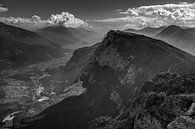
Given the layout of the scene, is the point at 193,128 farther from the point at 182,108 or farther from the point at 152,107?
the point at 152,107

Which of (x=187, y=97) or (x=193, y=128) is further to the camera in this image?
(x=187, y=97)

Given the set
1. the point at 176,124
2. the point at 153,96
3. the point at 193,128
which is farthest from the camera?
the point at 153,96

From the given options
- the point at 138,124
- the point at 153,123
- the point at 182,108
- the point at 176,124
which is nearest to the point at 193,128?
the point at 176,124

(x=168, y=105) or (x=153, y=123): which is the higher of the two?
(x=168, y=105)

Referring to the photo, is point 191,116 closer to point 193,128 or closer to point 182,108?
point 193,128

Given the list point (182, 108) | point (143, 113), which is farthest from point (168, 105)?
point (143, 113)

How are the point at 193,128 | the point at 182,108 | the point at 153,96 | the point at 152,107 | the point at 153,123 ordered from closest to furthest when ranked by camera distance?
the point at 193,128 → the point at 182,108 → the point at 153,123 → the point at 152,107 → the point at 153,96

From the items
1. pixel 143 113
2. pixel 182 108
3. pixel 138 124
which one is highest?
pixel 182 108

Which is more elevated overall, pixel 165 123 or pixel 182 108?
pixel 182 108

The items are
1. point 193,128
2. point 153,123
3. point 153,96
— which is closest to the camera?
point 193,128
